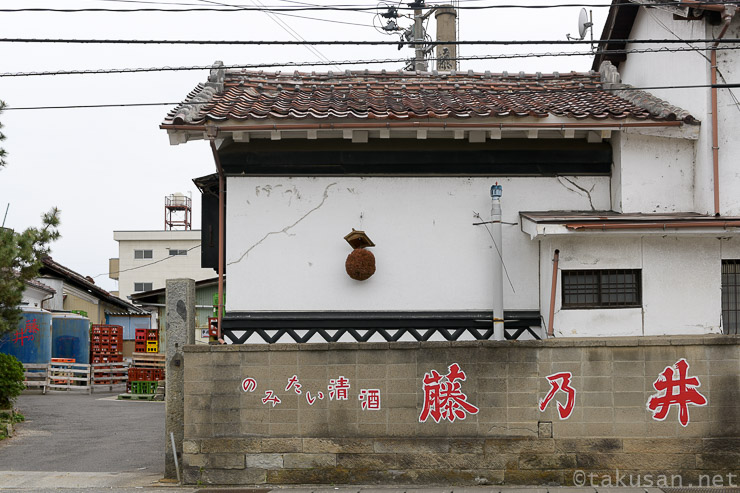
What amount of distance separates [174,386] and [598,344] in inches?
241

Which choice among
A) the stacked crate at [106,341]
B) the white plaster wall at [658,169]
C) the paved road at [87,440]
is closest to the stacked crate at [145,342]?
the stacked crate at [106,341]

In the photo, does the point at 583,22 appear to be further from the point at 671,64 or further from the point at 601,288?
the point at 601,288

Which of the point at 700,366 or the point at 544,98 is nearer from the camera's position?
the point at 700,366

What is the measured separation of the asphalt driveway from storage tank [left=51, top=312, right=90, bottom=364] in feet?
26.2

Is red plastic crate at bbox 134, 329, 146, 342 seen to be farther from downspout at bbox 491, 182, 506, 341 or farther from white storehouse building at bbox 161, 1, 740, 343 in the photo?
downspout at bbox 491, 182, 506, 341

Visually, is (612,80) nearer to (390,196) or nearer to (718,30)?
(718,30)

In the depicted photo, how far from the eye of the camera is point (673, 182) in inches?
522

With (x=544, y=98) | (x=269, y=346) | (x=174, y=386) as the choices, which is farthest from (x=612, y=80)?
(x=174, y=386)

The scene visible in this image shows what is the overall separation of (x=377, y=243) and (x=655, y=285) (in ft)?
13.9

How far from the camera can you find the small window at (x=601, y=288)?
12.5m

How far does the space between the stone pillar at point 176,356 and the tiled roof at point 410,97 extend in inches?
101

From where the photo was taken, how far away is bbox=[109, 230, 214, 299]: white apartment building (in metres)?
65.1

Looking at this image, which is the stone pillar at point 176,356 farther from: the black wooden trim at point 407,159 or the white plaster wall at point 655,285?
the white plaster wall at point 655,285

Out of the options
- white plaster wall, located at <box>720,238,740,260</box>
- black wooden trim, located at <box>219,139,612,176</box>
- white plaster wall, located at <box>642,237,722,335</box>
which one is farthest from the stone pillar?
white plaster wall, located at <box>720,238,740,260</box>
